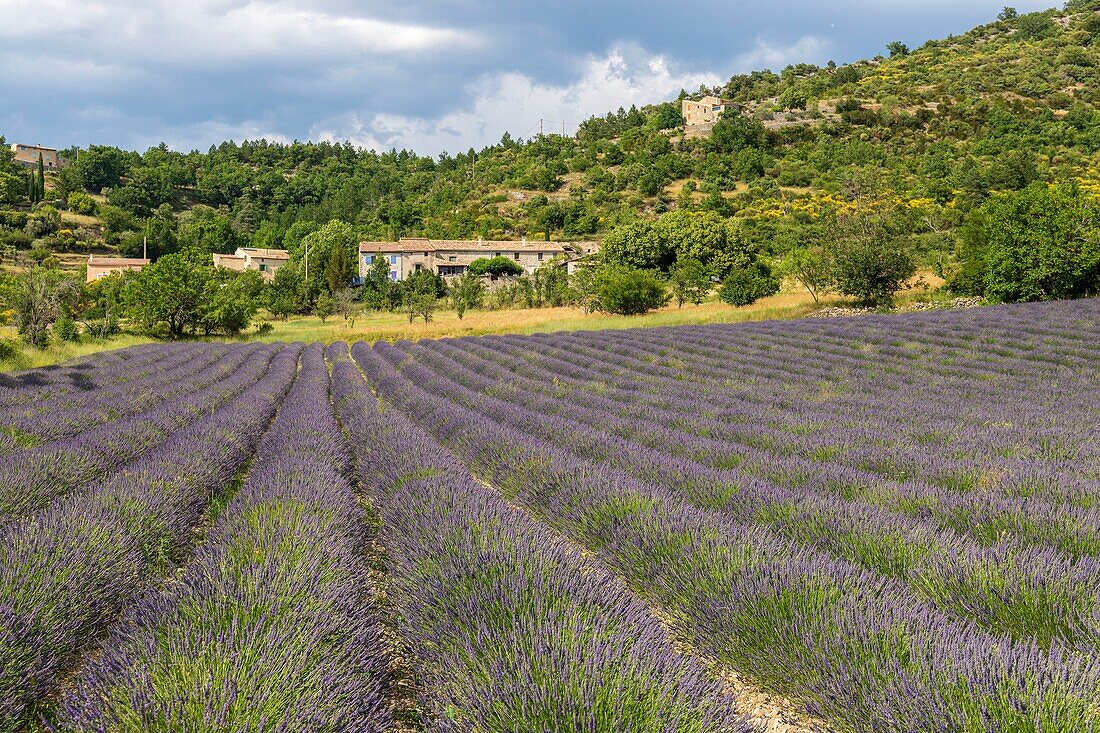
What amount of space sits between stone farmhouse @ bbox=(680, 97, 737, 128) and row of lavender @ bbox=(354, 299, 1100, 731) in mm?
103654

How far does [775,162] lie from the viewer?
68812 mm

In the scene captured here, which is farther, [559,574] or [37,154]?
[37,154]

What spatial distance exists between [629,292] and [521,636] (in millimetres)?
29659

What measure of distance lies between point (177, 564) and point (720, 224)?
133 ft

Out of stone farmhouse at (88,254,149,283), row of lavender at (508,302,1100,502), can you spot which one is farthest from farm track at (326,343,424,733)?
stone farmhouse at (88,254,149,283)

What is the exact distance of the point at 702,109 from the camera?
327ft

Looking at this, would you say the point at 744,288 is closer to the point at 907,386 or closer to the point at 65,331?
the point at 907,386

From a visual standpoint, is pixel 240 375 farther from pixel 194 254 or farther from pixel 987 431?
pixel 194 254

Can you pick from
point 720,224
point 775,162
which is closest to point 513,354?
point 720,224

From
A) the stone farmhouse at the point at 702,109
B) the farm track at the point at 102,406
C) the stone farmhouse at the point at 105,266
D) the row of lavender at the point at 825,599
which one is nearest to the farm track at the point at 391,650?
the row of lavender at the point at 825,599

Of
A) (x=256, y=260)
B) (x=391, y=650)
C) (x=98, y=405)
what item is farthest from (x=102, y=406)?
(x=256, y=260)

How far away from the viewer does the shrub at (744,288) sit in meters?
31.1

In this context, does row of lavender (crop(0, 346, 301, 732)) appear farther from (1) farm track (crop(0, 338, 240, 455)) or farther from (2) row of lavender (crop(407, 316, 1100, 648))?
(2) row of lavender (crop(407, 316, 1100, 648))

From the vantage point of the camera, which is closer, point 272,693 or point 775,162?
point 272,693
